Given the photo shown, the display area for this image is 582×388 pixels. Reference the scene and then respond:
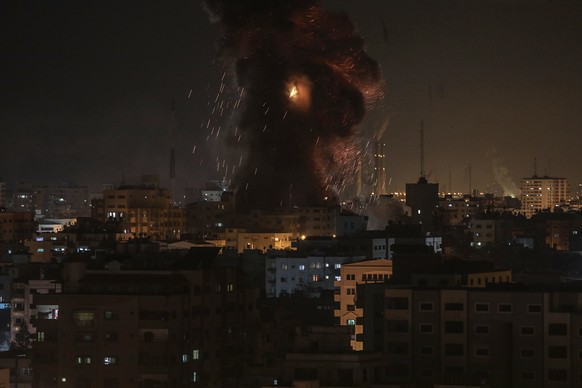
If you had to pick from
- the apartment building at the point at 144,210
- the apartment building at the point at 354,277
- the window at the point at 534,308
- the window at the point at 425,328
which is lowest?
the window at the point at 425,328

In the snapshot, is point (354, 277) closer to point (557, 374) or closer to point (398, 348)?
point (398, 348)

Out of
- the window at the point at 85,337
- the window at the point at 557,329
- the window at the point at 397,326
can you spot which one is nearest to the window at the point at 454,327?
the window at the point at 397,326

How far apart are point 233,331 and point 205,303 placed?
3.53ft

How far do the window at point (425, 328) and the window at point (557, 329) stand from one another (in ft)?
5.39

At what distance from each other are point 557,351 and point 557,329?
291 mm

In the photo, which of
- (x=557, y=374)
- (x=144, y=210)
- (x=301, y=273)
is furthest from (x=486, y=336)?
(x=144, y=210)

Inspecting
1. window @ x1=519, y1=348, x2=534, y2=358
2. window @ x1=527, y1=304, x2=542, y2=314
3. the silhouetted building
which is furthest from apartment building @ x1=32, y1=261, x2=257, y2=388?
the silhouetted building

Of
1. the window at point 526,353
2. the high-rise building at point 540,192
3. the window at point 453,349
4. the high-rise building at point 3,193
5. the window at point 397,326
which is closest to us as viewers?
the window at point 526,353

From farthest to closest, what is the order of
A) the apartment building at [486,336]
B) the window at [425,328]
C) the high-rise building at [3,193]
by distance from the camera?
the high-rise building at [3,193]
the window at [425,328]
the apartment building at [486,336]

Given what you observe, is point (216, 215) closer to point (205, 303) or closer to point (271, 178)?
point (271, 178)

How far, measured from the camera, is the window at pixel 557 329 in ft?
73.2

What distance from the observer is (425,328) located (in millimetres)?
23109

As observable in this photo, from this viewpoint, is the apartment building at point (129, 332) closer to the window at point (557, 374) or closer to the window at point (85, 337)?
the window at point (85, 337)

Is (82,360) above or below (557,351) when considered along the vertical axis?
below
